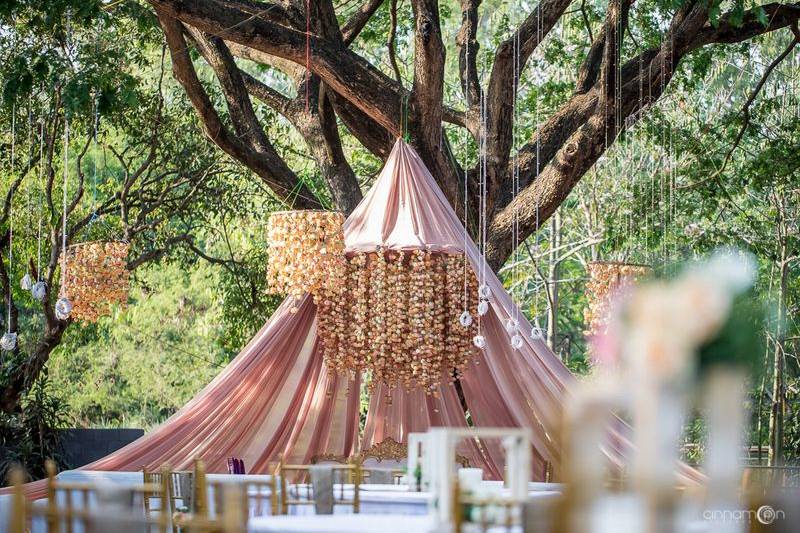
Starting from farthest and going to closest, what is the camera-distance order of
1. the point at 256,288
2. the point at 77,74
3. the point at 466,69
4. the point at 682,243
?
1. the point at 682,243
2. the point at 256,288
3. the point at 466,69
4. the point at 77,74

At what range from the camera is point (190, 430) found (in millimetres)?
8438

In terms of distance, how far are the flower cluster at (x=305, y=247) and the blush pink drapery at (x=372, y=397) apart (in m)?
0.25

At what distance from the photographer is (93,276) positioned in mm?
8766

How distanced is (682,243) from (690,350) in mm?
10719

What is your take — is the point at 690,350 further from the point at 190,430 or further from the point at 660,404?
the point at 190,430

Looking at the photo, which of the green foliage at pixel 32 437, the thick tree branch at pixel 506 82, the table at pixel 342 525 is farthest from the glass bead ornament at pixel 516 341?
the green foliage at pixel 32 437

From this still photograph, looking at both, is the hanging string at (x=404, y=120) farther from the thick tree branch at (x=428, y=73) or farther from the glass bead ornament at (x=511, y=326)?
the glass bead ornament at (x=511, y=326)

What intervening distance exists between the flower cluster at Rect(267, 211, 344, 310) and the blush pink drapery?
9.7 inches

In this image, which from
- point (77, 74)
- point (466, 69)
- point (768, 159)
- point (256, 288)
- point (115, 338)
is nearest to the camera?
point (77, 74)

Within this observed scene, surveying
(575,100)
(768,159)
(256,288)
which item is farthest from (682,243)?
(256,288)

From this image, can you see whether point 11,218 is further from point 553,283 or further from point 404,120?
point 553,283

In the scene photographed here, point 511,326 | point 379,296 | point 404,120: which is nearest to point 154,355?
point 404,120

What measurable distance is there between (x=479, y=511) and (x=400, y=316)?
4008 millimetres

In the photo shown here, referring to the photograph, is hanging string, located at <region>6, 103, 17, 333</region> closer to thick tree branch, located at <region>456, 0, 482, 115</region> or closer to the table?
thick tree branch, located at <region>456, 0, 482, 115</region>
